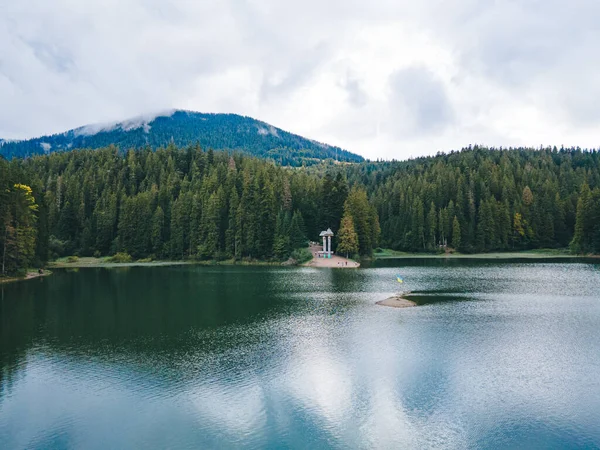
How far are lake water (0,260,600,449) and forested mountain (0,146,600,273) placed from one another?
57451mm

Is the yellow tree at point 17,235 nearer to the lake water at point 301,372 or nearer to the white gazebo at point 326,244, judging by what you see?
the lake water at point 301,372

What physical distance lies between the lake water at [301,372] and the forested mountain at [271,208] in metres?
57.5

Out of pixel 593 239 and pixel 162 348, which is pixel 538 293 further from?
pixel 593 239

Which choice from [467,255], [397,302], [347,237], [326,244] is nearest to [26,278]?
[326,244]

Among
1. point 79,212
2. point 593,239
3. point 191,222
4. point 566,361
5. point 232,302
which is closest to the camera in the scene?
point 566,361

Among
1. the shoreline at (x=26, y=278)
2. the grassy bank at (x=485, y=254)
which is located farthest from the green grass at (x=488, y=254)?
the shoreline at (x=26, y=278)

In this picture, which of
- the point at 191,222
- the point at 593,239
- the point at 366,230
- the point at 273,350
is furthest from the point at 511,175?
the point at 273,350

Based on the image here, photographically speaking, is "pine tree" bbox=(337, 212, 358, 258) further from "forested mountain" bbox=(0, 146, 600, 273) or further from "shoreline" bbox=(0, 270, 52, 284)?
"shoreline" bbox=(0, 270, 52, 284)

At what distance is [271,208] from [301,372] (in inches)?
3499

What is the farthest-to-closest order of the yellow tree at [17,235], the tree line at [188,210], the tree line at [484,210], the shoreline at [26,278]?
the tree line at [484,210] < the tree line at [188,210] < the shoreline at [26,278] < the yellow tree at [17,235]

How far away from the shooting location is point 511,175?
157m

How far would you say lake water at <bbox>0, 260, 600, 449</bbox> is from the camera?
19141 mm

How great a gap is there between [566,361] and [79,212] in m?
138

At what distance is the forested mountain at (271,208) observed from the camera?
113 meters
